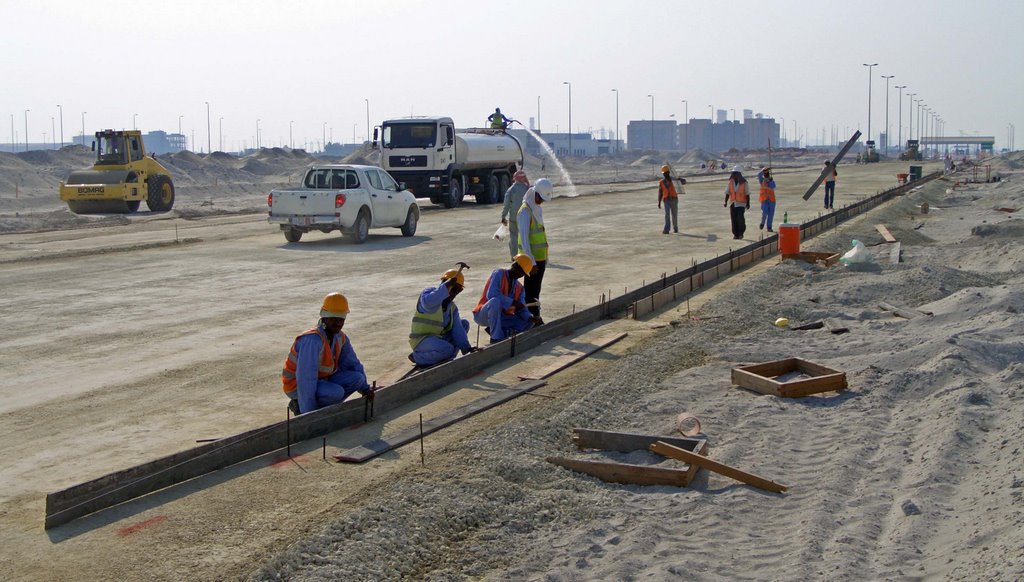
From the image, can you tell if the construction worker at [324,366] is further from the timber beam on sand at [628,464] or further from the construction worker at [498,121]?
the construction worker at [498,121]

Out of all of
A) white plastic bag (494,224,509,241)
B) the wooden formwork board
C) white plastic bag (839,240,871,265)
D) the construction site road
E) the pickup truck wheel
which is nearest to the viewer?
the construction site road

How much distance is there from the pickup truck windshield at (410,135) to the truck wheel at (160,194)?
26.4ft

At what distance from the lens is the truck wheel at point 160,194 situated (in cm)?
3497

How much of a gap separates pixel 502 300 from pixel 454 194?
23989 millimetres

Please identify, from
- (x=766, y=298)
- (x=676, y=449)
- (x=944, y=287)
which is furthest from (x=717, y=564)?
(x=944, y=287)

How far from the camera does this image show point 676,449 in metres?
7.34

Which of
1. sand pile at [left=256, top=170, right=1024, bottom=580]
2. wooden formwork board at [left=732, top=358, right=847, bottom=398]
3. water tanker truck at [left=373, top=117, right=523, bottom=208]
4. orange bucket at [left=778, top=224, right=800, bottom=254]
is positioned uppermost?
water tanker truck at [left=373, top=117, right=523, bottom=208]

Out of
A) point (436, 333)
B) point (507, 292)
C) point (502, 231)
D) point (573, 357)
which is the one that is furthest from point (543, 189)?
point (502, 231)

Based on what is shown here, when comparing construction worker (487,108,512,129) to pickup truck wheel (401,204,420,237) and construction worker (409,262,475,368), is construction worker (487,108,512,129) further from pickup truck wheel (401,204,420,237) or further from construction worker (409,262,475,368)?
construction worker (409,262,475,368)

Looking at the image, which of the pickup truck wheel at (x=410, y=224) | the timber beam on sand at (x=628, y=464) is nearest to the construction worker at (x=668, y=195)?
the pickup truck wheel at (x=410, y=224)

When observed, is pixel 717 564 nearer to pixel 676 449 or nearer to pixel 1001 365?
pixel 676 449

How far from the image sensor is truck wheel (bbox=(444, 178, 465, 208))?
113ft

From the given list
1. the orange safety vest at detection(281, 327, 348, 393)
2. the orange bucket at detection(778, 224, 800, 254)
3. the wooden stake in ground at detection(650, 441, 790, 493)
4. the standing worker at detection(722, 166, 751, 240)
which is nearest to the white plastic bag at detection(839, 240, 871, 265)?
the orange bucket at detection(778, 224, 800, 254)

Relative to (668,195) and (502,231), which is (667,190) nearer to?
(668,195)
